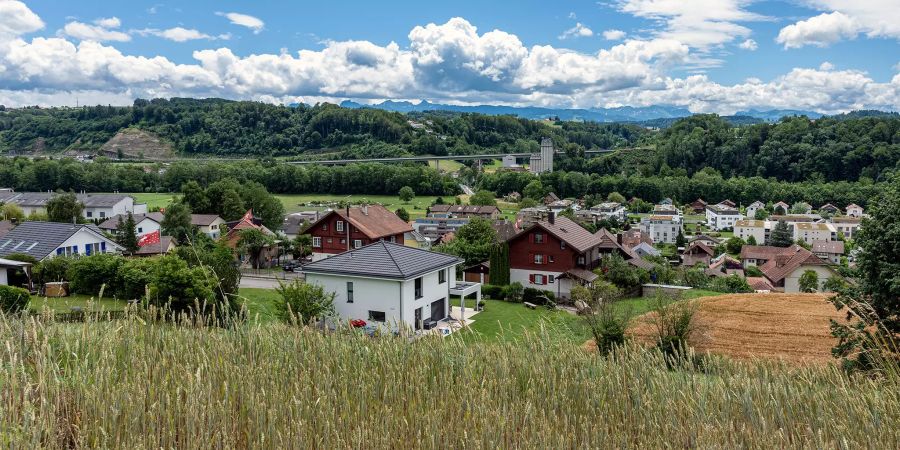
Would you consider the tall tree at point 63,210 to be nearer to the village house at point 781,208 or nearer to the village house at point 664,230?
the village house at point 664,230

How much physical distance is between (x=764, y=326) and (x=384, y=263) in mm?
11465

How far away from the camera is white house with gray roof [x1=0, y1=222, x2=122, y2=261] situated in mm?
27719

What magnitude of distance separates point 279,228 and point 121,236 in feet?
60.1

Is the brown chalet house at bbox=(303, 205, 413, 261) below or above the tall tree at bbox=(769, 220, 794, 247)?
above

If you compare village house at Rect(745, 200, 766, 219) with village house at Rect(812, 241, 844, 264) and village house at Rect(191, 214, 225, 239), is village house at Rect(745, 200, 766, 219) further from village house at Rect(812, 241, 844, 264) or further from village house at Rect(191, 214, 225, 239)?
village house at Rect(191, 214, 225, 239)

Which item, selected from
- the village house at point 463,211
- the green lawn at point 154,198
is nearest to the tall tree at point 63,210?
the green lawn at point 154,198

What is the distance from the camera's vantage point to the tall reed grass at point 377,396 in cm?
335

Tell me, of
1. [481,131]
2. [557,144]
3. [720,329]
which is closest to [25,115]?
[481,131]

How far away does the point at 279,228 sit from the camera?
188 ft

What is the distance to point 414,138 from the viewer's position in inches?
6073

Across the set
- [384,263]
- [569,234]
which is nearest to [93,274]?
[384,263]

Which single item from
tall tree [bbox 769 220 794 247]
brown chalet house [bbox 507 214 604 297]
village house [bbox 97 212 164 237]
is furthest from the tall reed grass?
tall tree [bbox 769 220 794 247]

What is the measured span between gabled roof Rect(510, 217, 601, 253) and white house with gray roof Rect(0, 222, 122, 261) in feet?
67.4

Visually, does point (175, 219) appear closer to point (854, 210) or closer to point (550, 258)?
point (550, 258)
